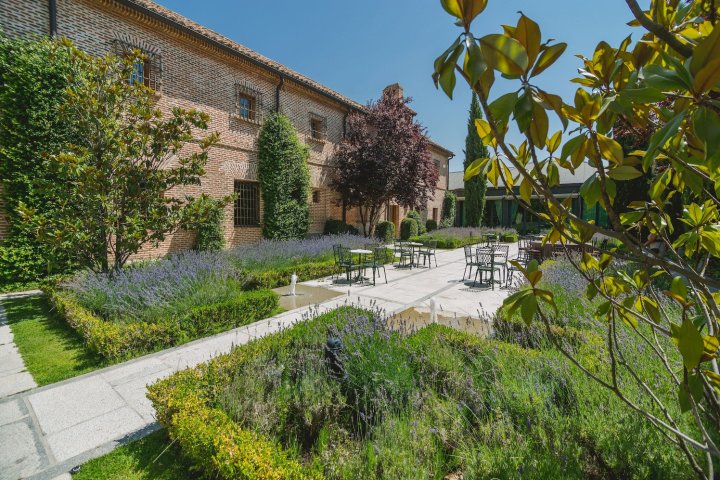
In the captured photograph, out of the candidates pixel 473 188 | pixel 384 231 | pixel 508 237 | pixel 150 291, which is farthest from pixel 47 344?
pixel 473 188

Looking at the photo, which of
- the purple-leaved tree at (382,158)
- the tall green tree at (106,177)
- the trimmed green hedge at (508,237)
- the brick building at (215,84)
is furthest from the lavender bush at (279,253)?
the trimmed green hedge at (508,237)

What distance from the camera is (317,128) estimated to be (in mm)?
15234

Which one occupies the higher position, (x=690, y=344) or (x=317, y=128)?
(x=317, y=128)

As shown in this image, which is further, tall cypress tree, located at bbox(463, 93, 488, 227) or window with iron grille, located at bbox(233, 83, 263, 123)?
tall cypress tree, located at bbox(463, 93, 488, 227)

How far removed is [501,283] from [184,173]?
26.2 ft

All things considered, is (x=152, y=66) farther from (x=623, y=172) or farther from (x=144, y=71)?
(x=623, y=172)

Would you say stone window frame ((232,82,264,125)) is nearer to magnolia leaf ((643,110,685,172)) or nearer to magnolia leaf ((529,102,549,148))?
magnolia leaf ((529,102,549,148))

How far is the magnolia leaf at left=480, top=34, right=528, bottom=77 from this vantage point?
2.17 ft

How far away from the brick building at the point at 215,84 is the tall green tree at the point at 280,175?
0.33 metres

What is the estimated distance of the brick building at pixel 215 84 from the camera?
7.92m

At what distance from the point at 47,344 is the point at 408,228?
1758cm

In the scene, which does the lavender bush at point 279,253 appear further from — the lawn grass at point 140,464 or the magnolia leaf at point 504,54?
the magnolia leaf at point 504,54

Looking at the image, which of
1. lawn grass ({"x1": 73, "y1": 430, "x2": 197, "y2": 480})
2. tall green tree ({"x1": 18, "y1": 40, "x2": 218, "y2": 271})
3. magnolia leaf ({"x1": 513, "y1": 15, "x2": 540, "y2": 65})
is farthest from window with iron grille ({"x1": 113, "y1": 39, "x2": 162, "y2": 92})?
magnolia leaf ({"x1": 513, "y1": 15, "x2": 540, "y2": 65})

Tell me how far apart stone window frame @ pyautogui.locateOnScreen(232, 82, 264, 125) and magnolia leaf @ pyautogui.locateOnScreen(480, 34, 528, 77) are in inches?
486
